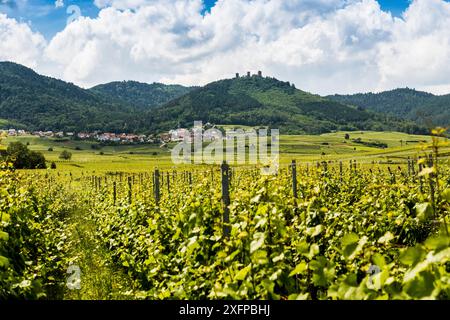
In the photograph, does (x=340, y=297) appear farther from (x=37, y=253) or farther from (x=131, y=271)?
(x=37, y=253)

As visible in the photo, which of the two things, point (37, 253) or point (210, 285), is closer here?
point (210, 285)

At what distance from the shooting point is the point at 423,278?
8.36ft
